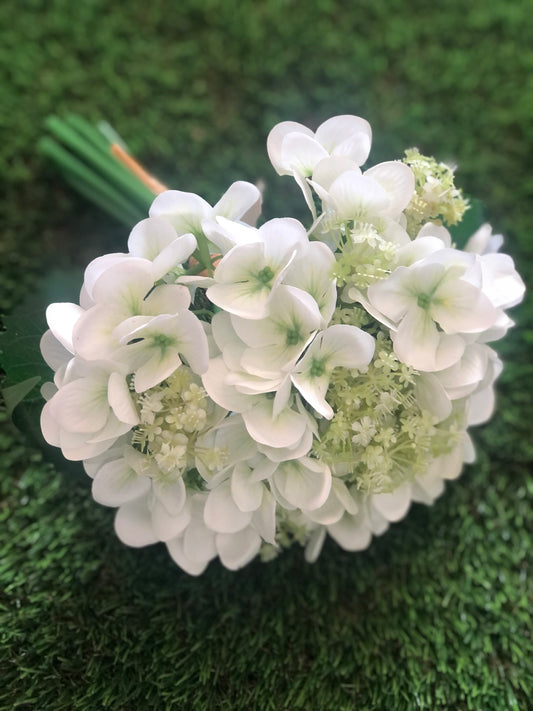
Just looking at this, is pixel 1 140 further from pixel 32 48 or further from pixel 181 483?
pixel 181 483

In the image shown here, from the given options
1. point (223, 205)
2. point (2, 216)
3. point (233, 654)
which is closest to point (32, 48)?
point (2, 216)

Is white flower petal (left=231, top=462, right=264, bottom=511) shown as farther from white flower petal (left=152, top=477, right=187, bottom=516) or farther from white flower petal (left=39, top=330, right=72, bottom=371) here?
white flower petal (left=39, top=330, right=72, bottom=371)

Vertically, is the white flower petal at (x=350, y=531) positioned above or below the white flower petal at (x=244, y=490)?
below

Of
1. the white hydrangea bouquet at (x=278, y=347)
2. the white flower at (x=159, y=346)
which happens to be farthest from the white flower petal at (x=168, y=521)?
the white flower at (x=159, y=346)

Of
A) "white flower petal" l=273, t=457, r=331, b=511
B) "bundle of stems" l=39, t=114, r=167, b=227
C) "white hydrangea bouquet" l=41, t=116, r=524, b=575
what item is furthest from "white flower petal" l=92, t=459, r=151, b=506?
"bundle of stems" l=39, t=114, r=167, b=227

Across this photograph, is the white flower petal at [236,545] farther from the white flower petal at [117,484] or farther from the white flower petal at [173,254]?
the white flower petal at [173,254]
